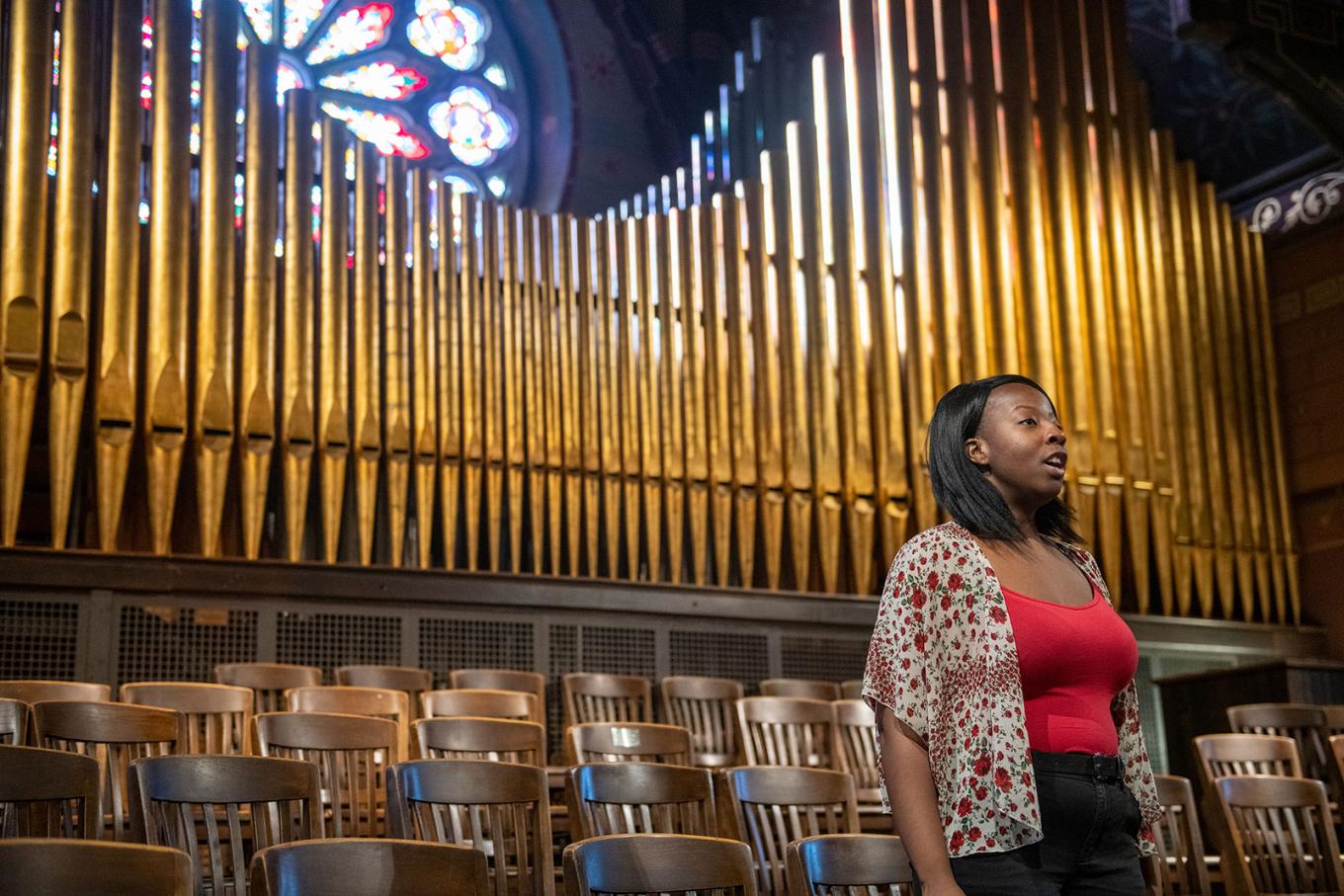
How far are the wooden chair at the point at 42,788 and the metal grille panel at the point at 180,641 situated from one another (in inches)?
121

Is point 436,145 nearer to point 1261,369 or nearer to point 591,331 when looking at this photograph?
point 591,331

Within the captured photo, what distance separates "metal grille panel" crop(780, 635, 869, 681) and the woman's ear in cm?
471

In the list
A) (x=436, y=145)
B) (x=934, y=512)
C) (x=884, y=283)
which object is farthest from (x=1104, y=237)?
(x=436, y=145)

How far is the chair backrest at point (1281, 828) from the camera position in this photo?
4105 mm

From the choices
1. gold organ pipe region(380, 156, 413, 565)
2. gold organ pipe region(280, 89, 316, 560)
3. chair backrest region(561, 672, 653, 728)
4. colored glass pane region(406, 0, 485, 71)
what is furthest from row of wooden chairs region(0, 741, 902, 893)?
colored glass pane region(406, 0, 485, 71)

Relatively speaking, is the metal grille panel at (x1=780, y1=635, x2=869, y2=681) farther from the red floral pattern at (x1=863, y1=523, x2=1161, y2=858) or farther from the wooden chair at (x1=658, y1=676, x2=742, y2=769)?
the red floral pattern at (x1=863, y1=523, x2=1161, y2=858)

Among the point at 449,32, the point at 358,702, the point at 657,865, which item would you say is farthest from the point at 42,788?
the point at 449,32

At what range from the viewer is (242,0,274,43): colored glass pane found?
8.79 metres

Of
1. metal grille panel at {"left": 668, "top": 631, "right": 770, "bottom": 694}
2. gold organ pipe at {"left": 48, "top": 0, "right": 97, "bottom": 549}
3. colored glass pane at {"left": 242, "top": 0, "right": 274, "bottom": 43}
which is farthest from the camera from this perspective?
colored glass pane at {"left": 242, "top": 0, "right": 274, "bottom": 43}

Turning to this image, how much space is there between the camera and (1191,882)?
153 inches

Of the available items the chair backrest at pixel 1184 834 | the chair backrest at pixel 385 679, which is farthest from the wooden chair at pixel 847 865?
→ the chair backrest at pixel 385 679

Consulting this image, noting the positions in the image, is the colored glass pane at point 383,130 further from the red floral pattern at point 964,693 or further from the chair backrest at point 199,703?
the red floral pattern at point 964,693

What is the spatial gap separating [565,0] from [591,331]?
3653mm

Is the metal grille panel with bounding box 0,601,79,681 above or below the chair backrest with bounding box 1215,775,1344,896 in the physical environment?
Answer: above
